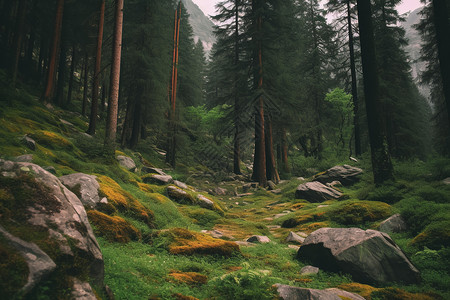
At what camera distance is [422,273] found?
3709mm

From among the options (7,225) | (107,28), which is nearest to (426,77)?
(7,225)

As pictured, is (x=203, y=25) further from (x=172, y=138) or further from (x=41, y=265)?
(x=41, y=265)

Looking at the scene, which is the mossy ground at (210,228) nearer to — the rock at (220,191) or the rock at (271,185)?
the rock at (220,191)


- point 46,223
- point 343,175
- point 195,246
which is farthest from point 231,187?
point 46,223

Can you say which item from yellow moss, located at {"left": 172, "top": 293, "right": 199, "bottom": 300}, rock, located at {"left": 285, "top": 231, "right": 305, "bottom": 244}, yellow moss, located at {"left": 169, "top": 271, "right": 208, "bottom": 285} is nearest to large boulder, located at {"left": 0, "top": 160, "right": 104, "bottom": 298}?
yellow moss, located at {"left": 172, "top": 293, "right": 199, "bottom": 300}

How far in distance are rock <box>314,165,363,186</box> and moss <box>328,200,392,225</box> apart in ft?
18.4

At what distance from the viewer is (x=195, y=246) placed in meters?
4.43

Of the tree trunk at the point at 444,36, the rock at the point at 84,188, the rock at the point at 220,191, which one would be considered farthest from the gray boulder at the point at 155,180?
the tree trunk at the point at 444,36

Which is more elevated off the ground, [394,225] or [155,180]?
[155,180]

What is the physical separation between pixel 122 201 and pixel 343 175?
36.2ft

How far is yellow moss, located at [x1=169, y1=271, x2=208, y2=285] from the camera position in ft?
10.3

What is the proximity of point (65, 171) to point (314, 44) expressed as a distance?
27.6 metres

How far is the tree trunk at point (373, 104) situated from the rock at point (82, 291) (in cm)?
891

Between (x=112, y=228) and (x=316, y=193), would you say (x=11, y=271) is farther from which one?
(x=316, y=193)
